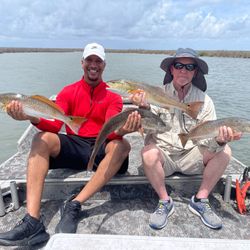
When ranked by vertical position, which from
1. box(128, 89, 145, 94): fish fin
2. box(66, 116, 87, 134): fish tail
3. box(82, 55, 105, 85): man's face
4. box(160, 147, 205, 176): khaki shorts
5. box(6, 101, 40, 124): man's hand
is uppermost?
box(82, 55, 105, 85): man's face

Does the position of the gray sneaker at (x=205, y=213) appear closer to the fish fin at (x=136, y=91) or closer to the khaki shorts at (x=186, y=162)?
the khaki shorts at (x=186, y=162)

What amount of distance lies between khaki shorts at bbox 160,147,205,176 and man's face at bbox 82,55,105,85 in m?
1.30

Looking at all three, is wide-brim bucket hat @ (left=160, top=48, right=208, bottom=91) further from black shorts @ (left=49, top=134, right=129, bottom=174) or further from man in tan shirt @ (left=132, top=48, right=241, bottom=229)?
black shorts @ (left=49, top=134, right=129, bottom=174)

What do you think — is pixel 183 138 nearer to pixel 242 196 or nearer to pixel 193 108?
pixel 193 108

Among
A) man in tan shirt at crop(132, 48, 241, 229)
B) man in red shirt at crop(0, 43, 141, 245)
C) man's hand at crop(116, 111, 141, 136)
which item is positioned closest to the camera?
man in red shirt at crop(0, 43, 141, 245)

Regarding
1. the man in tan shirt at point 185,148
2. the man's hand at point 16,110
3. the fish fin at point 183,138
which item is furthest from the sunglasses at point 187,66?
the man's hand at point 16,110

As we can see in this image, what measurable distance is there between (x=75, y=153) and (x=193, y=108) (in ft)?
4.83

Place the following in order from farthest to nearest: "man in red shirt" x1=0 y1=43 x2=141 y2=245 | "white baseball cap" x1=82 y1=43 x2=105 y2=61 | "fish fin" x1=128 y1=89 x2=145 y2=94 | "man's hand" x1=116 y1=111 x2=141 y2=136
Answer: "white baseball cap" x1=82 y1=43 x2=105 y2=61, "fish fin" x1=128 y1=89 x2=145 y2=94, "man's hand" x1=116 y1=111 x2=141 y2=136, "man in red shirt" x1=0 y1=43 x2=141 y2=245

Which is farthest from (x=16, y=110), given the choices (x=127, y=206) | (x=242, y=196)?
(x=242, y=196)

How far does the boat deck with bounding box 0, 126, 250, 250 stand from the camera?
3160 millimetres

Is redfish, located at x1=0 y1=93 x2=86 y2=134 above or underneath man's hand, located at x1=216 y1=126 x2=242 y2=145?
above

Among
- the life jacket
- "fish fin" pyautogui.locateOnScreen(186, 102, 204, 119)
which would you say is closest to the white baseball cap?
"fish fin" pyautogui.locateOnScreen(186, 102, 204, 119)

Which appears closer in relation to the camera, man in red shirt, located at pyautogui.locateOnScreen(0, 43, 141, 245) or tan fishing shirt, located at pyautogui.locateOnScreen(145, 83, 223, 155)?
man in red shirt, located at pyautogui.locateOnScreen(0, 43, 141, 245)

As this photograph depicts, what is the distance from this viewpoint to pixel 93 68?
3824mm
